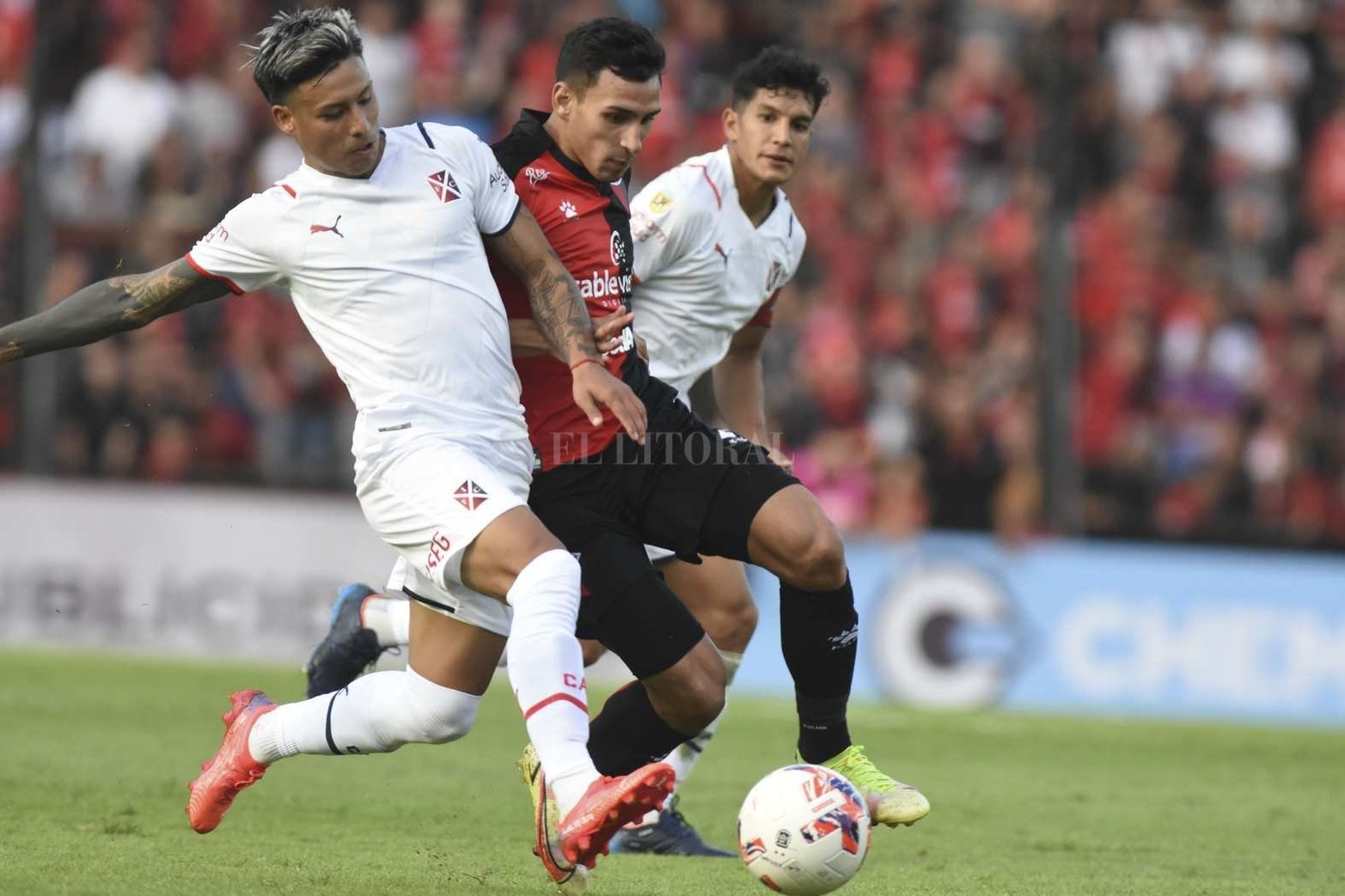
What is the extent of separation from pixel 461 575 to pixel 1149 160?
39.5ft

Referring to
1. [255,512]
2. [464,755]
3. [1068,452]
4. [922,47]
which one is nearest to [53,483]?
[255,512]

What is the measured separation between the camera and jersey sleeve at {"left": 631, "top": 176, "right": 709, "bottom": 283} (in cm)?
662

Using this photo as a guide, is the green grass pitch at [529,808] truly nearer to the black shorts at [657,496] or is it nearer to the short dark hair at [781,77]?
the black shorts at [657,496]

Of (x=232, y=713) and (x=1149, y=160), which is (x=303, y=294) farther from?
(x=1149, y=160)

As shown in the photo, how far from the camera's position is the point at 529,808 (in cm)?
747

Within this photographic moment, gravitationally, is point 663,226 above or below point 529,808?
above

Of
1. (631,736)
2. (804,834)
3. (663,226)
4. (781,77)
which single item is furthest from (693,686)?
(781,77)

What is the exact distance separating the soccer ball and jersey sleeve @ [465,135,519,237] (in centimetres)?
178

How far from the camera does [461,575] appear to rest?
5.22 metres

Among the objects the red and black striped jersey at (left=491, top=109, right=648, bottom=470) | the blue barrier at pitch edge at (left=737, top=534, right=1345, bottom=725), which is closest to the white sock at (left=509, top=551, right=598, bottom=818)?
the red and black striped jersey at (left=491, top=109, right=648, bottom=470)

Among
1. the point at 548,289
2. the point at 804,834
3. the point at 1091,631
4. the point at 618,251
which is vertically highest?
the point at 618,251

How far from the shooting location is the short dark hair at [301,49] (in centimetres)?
527

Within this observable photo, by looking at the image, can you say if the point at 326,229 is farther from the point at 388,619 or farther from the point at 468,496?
the point at 388,619

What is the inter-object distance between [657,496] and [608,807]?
55.1 inches
